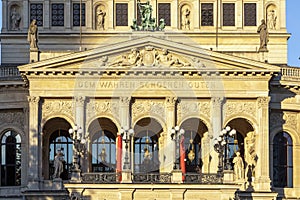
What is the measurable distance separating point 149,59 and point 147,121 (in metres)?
4.61

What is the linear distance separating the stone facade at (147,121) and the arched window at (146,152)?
79 mm

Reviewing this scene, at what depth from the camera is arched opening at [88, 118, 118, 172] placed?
83000 mm

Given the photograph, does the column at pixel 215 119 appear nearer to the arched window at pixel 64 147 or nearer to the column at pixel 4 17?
the arched window at pixel 64 147

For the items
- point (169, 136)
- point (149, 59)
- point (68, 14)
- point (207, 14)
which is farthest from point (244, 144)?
point (68, 14)

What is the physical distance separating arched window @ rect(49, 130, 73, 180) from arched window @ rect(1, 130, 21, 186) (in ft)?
8.61

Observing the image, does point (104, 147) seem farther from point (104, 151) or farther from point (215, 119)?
point (215, 119)

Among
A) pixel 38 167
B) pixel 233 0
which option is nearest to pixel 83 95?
pixel 38 167

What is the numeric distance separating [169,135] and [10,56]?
1821 centimetres

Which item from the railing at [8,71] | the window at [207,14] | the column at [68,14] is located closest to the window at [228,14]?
the window at [207,14]

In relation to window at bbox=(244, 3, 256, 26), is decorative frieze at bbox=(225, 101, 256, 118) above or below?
below

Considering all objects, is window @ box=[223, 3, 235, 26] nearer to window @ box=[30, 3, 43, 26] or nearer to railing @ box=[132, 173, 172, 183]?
window @ box=[30, 3, 43, 26]

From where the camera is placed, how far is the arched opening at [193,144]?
82.3 meters

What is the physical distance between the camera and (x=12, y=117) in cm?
8475

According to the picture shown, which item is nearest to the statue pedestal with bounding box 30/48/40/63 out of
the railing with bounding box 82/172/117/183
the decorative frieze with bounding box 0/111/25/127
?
the decorative frieze with bounding box 0/111/25/127
